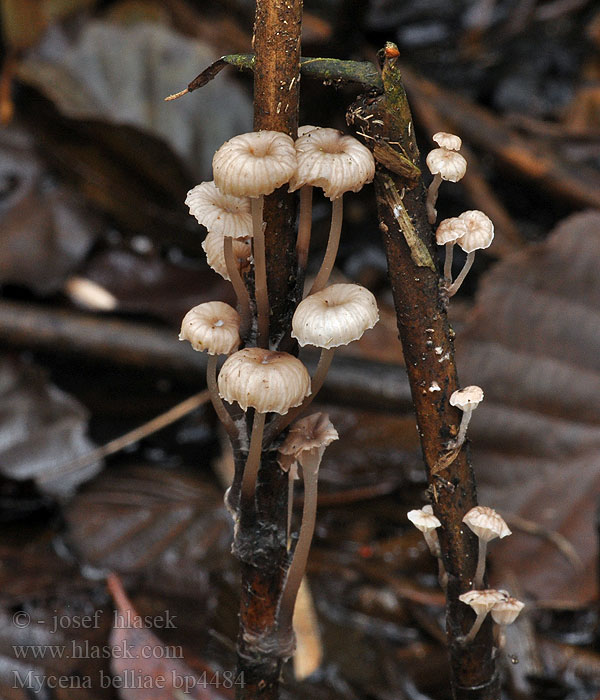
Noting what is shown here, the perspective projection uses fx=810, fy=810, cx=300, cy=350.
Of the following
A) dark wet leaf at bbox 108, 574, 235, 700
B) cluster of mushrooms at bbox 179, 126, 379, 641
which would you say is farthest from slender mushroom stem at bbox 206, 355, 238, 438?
dark wet leaf at bbox 108, 574, 235, 700

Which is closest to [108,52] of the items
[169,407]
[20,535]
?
[169,407]

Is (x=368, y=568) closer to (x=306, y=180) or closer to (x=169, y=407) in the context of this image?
(x=169, y=407)

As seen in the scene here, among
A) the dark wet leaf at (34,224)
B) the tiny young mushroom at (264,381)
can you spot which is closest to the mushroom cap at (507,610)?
the tiny young mushroom at (264,381)

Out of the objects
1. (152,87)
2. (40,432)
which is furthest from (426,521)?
(152,87)

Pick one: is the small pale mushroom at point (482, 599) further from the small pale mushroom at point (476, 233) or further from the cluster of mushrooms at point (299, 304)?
the small pale mushroom at point (476, 233)

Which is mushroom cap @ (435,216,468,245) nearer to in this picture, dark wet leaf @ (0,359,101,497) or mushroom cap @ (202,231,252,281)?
mushroom cap @ (202,231,252,281)
